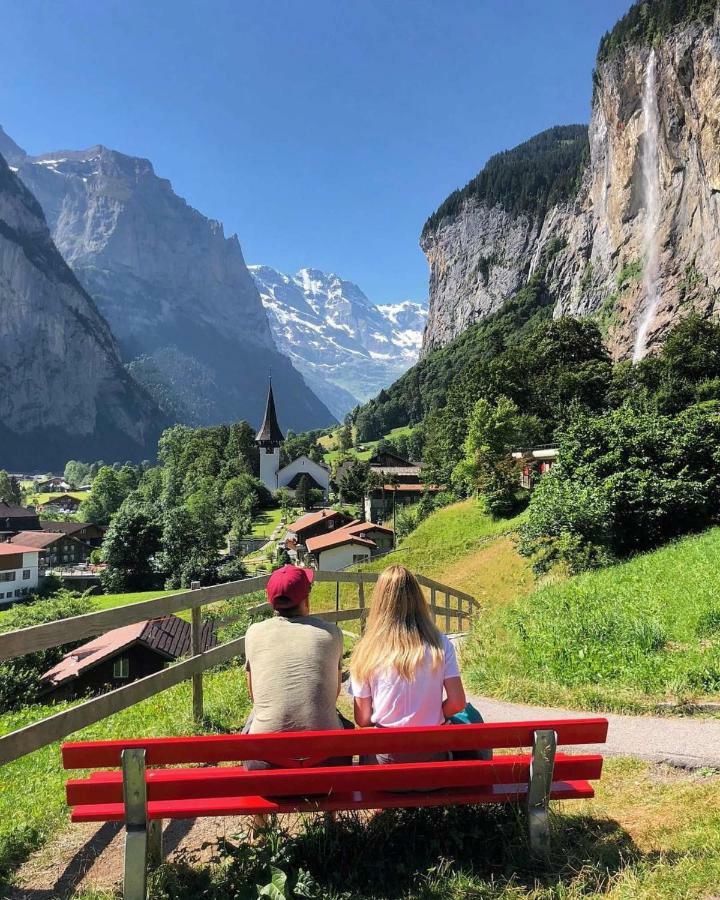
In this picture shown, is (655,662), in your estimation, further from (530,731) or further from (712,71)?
(712,71)

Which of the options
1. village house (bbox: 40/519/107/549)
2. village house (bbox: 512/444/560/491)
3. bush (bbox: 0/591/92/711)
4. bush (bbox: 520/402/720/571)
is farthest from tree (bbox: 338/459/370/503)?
bush (bbox: 520/402/720/571)

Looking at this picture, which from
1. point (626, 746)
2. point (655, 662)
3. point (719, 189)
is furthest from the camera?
point (719, 189)

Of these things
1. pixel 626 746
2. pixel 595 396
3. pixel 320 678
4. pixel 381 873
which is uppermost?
pixel 595 396

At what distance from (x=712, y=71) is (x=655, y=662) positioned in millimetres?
82524

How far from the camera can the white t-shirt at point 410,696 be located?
3709 mm

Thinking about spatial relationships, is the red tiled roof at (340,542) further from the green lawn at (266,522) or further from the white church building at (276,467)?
the white church building at (276,467)

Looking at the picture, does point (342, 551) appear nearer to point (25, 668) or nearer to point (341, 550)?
point (341, 550)

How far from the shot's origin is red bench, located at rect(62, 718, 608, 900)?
9.71ft

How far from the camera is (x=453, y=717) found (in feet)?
13.4

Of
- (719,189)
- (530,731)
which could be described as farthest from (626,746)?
(719,189)

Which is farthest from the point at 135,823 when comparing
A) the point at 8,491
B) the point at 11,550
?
the point at 8,491

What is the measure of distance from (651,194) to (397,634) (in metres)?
99.5

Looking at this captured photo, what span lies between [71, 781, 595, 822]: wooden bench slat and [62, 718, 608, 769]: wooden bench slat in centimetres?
22

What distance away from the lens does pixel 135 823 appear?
2.95 m
